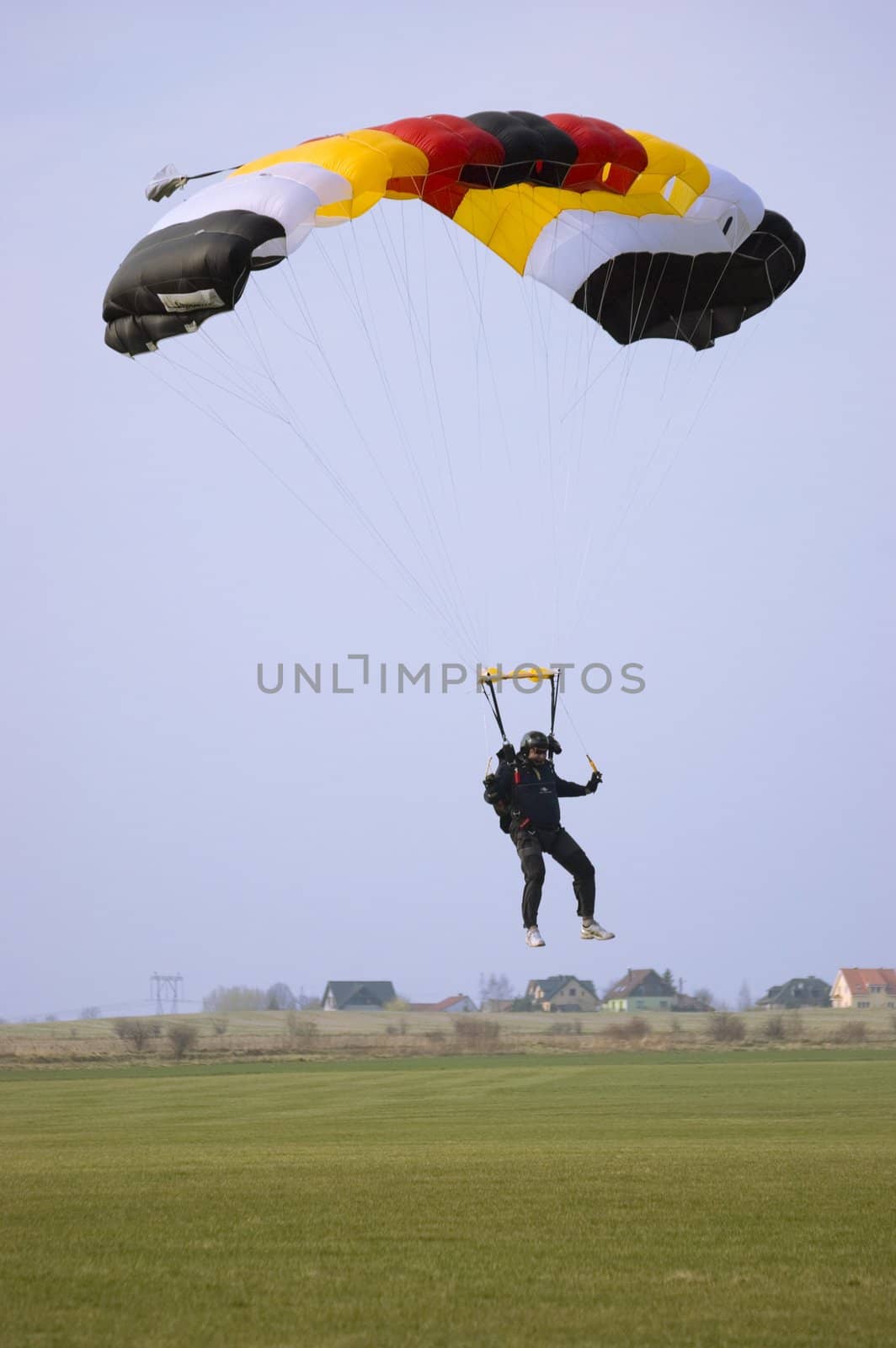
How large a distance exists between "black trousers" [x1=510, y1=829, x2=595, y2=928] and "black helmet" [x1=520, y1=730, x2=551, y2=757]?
2.74 feet

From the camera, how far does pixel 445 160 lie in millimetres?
14945

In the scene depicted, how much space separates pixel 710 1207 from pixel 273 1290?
15.5 feet

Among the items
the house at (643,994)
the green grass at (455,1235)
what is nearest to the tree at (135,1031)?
the green grass at (455,1235)

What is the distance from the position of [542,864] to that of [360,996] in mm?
115469

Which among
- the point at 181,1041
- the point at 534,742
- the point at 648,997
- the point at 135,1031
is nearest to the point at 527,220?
the point at 534,742

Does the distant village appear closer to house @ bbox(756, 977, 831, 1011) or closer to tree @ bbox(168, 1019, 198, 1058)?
house @ bbox(756, 977, 831, 1011)

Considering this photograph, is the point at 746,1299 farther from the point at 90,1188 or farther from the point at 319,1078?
the point at 319,1078

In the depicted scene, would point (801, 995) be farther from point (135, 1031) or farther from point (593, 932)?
point (593, 932)

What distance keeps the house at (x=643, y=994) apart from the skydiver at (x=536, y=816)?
102490 mm

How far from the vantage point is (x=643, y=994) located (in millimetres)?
117000

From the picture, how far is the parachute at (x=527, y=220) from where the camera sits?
14.5 m

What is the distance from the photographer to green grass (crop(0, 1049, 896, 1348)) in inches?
347

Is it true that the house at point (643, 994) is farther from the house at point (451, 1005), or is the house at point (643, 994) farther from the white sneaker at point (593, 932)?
the white sneaker at point (593, 932)

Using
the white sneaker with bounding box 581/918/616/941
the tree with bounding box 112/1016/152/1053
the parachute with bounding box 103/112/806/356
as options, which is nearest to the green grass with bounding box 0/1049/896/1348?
the white sneaker with bounding box 581/918/616/941
